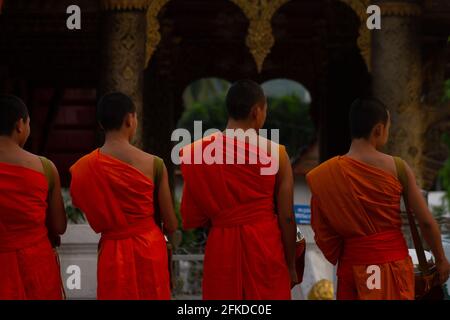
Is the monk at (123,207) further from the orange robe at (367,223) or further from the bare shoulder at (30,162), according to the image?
the orange robe at (367,223)

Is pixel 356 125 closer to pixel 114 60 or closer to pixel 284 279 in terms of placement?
pixel 284 279

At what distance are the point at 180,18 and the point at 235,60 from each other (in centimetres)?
245

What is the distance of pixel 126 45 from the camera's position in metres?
11.1

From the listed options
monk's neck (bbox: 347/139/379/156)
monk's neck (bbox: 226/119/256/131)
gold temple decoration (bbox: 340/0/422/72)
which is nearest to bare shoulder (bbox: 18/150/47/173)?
monk's neck (bbox: 226/119/256/131)

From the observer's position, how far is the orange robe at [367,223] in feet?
20.8

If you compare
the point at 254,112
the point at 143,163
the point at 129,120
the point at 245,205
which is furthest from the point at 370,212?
the point at 129,120

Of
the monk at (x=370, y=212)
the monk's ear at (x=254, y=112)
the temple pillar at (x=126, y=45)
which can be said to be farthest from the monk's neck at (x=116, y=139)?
the temple pillar at (x=126, y=45)

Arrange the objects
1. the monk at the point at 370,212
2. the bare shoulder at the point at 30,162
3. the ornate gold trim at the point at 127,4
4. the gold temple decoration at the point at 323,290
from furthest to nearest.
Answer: the gold temple decoration at the point at 323,290 < the ornate gold trim at the point at 127,4 < the bare shoulder at the point at 30,162 < the monk at the point at 370,212

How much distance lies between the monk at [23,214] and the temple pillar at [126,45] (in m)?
4.62

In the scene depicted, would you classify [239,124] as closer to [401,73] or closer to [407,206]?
[407,206]

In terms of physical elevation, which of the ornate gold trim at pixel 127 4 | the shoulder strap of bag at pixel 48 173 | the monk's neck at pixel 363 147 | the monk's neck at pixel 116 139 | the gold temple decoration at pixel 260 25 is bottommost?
the shoulder strap of bag at pixel 48 173

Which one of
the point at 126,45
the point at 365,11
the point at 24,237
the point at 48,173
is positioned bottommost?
the point at 24,237

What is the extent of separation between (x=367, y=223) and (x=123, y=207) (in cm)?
141

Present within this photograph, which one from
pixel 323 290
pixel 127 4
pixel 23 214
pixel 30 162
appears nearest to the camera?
pixel 23 214
